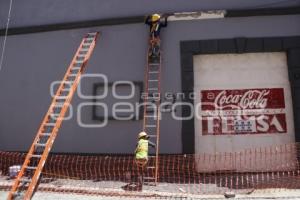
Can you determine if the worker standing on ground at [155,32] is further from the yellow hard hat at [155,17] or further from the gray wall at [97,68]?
the gray wall at [97,68]

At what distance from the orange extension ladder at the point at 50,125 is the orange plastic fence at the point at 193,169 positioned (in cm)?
131

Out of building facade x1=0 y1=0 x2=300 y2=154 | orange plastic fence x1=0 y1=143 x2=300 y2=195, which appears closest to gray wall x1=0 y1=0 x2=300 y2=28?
building facade x1=0 y1=0 x2=300 y2=154

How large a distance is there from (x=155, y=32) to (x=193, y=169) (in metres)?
5.00

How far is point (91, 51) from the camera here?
13.3 metres

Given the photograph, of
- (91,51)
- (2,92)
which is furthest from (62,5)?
(2,92)

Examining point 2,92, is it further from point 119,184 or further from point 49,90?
point 119,184

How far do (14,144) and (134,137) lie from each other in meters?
4.83

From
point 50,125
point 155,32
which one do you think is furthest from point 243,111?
point 50,125

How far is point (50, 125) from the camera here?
434 inches

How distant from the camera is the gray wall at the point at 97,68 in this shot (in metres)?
13.1

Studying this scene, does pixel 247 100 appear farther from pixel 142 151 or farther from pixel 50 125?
pixel 50 125

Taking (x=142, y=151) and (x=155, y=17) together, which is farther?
(x=155, y=17)

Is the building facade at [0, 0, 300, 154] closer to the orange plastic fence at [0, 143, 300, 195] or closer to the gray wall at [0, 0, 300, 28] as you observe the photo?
the gray wall at [0, 0, 300, 28]

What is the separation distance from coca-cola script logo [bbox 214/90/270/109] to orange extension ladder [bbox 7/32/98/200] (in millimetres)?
5205
